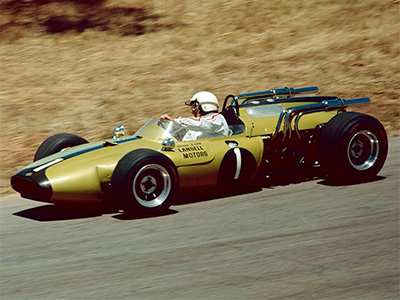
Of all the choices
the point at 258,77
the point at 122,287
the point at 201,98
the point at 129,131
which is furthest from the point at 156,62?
the point at 122,287

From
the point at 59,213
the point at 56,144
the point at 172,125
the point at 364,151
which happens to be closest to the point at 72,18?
the point at 56,144

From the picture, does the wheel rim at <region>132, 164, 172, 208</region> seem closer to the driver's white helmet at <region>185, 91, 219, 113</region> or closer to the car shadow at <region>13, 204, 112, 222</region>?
the car shadow at <region>13, 204, 112, 222</region>

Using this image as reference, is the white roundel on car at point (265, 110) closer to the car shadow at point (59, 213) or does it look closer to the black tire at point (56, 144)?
the black tire at point (56, 144)

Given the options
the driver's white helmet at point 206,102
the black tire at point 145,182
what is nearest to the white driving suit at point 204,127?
the driver's white helmet at point 206,102

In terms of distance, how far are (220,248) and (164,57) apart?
34.6 ft

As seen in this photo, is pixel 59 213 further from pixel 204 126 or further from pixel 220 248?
pixel 220 248

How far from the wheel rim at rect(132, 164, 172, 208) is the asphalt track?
21 centimetres

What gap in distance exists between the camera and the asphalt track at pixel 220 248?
213 inches

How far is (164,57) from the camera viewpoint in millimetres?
A: 16391

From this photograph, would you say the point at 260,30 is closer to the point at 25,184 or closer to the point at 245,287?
the point at 25,184

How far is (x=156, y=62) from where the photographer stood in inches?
632

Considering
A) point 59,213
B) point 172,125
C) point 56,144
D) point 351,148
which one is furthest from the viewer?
point 56,144

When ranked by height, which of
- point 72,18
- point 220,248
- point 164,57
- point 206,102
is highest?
point 72,18

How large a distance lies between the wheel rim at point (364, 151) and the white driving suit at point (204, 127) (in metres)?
1.52
